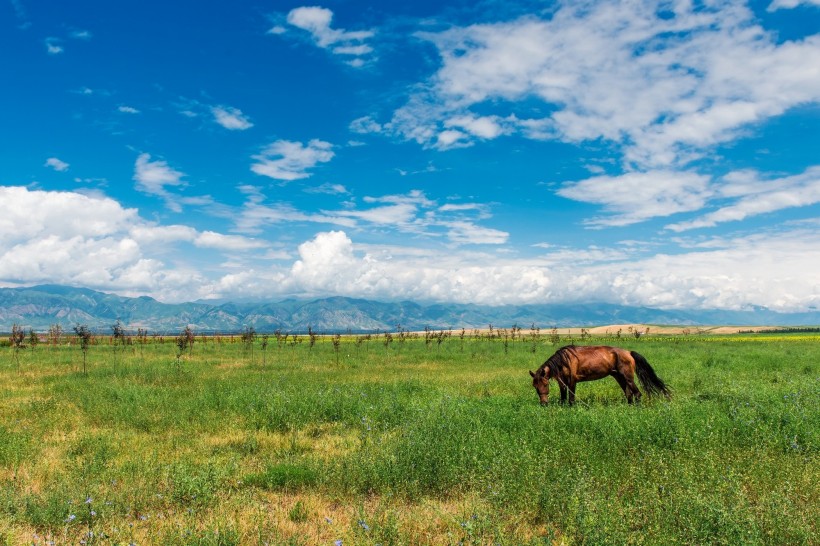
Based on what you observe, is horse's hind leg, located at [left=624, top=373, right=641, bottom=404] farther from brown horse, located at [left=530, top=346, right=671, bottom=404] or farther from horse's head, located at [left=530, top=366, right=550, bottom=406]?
horse's head, located at [left=530, top=366, right=550, bottom=406]

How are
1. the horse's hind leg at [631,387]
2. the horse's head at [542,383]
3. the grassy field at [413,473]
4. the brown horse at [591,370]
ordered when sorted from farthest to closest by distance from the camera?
1. the horse's hind leg at [631,387]
2. the brown horse at [591,370]
3. the horse's head at [542,383]
4. the grassy field at [413,473]

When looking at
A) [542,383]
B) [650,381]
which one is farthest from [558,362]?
[650,381]

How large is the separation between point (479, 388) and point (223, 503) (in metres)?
12.3

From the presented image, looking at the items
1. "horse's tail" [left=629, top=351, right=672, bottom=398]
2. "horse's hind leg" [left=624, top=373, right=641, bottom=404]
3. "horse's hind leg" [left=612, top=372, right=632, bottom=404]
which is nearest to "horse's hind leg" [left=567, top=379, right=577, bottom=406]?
"horse's hind leg" [left=612, top=372, right=632, bottom=404]

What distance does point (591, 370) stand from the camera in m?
13.2

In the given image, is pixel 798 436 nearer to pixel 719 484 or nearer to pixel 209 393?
pixel 719 484

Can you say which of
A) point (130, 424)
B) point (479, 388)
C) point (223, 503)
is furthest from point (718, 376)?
point (130, 424)

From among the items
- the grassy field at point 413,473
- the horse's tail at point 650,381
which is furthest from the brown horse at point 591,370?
the grassy field at point 413,473

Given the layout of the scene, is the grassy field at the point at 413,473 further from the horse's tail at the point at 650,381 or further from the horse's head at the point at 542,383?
the horse's tail at the point at 650,381

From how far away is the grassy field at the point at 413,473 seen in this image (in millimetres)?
5145

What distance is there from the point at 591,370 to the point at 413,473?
27.0 feet

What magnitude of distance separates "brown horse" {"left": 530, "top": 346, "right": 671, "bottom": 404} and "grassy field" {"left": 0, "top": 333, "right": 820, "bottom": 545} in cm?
144

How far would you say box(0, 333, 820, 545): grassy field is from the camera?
5.14 metres

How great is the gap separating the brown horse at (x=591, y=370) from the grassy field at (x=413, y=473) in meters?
1.44
